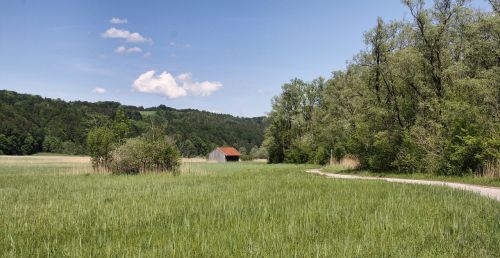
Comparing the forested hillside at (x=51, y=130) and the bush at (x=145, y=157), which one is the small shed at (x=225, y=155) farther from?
the bush at (x=145, y=157)

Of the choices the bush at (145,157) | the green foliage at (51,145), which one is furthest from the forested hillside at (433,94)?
the green foliage at (51,145)

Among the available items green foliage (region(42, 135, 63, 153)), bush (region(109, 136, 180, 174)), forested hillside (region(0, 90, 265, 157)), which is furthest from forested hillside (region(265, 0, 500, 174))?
green foliage (region(42, 135, 63, 153))

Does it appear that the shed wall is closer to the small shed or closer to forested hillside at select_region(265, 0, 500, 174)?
the small shed

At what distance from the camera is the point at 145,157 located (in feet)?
125

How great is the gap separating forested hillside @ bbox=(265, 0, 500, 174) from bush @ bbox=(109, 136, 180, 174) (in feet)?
59.6

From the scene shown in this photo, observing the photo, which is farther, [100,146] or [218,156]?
[218,156]

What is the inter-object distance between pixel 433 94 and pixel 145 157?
26.4 metres

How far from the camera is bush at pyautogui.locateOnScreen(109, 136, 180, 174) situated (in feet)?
124

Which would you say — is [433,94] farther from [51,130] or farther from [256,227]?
[51,130]

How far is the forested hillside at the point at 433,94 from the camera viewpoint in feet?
89.1

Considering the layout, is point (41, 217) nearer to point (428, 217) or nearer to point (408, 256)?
point (408, 256)

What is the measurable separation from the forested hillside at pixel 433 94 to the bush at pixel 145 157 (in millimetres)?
18154

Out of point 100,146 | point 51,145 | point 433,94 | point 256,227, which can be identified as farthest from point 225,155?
point 256,227

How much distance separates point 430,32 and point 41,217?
30279 millimetres
